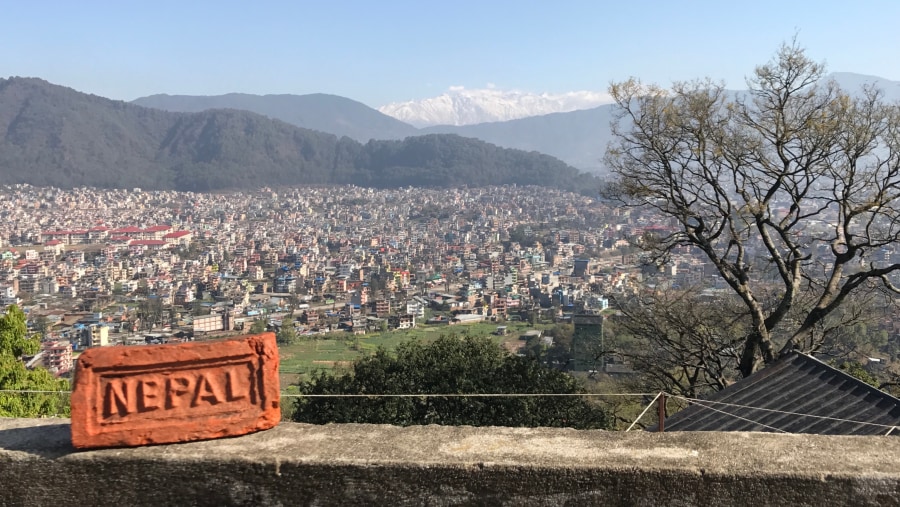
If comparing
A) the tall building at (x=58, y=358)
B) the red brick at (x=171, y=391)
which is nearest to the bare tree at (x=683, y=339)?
the red brick at (x=171, y=391)

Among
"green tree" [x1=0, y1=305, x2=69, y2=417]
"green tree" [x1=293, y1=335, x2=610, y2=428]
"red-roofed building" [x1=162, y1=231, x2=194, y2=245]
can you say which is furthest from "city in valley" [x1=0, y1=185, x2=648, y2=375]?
"green tree" [x1=0, y1=305, x2=69, y2=417]

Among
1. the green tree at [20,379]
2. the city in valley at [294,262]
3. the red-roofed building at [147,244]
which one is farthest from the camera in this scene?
the red-roofed building at [147,244]

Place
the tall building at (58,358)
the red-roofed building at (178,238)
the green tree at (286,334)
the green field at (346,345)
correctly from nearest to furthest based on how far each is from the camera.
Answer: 1. the tall building at (58,358)
2. the green field at (346,345)
3. the green tree at (286,334)
4. the red-roofed building at (178,238)

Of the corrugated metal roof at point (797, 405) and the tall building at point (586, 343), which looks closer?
the corrugated metal roof at point (797, 405)

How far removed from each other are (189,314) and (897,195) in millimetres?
27896

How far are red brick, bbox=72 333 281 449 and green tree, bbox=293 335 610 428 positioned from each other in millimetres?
5336

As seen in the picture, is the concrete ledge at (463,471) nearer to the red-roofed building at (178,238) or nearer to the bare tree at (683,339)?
the bare tree at (683,339)

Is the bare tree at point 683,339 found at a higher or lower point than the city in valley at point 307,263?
higher

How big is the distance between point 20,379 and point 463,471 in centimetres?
738

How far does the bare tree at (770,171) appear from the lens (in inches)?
297

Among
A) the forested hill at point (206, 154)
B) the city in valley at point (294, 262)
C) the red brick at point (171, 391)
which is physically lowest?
the city in valley at point (294, 262)

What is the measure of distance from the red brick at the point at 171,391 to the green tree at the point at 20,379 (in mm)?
6021

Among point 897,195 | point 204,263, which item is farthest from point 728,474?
point 204,263

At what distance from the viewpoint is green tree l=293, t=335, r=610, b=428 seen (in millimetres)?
7148
